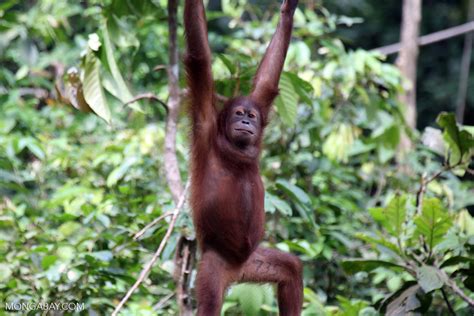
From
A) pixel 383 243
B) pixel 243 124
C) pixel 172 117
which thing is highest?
pixel 243 124

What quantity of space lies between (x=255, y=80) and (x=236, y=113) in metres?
0.34

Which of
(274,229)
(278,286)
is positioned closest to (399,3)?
(274,229)

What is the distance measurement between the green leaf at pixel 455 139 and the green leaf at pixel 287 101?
896mm

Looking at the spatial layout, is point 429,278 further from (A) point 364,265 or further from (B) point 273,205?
(B) point 273,205

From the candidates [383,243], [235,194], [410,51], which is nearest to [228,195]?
[235,194]

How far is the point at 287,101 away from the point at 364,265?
1.13 metres

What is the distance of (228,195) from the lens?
3.96 meters

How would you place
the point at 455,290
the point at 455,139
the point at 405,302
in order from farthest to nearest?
the point at 455,139 < the point at 455,290 < the point at 405,302

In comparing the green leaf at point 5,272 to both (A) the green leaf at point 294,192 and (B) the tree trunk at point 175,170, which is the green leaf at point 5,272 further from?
(A) the green leaf at point 294,192

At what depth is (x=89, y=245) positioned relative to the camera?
4383 millimetres

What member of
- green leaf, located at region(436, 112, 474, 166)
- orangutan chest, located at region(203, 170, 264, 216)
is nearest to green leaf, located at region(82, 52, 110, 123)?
orangutan chest, located at region(203, 170, 264, 216)

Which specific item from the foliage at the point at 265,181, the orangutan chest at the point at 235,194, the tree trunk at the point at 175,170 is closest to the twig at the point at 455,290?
the foliage at the point at 265,181

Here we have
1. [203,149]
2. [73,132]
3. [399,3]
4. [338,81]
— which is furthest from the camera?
[399,3]

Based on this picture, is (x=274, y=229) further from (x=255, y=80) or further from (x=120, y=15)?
(x=120, y=15)
